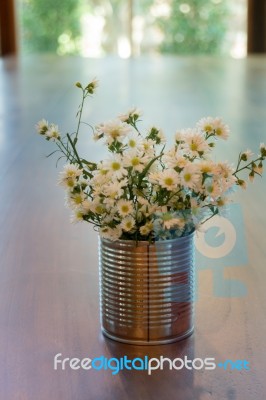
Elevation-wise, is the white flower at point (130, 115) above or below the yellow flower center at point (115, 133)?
above

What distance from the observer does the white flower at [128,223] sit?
3.52 feet

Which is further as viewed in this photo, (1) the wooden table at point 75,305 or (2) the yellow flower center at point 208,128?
(2) the yellow flower center at point 208,128

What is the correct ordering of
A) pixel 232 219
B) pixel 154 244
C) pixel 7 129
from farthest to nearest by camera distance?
pixel 7 129
pixel 232 219
pixel 154 244

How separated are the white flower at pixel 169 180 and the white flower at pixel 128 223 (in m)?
0.06

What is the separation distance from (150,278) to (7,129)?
7.31 feet

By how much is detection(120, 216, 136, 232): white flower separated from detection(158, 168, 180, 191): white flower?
0.06 m

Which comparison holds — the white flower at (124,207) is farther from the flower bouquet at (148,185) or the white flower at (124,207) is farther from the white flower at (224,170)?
the white flower at (224,170)

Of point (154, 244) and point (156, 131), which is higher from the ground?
point (156, 131)

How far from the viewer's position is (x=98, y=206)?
3.64ft

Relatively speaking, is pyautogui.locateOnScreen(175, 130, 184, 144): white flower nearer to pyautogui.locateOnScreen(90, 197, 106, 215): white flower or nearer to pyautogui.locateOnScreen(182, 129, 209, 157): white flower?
pyautogui.locateOnScreen(182, 129, 209, 157): white flower

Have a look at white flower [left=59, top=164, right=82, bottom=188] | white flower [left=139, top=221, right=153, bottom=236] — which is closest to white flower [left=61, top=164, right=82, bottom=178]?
white flower [left=59, top=164, right=82, bottom=188]

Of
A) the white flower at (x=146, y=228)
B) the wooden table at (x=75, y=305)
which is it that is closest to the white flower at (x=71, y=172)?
the white flower at (x=146, y=228)

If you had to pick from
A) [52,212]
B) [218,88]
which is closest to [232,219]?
[52,212]

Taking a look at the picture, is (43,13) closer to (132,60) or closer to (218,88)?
(132,60)
